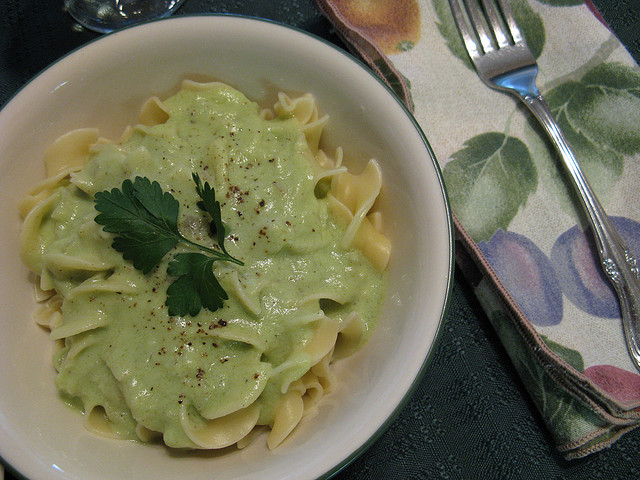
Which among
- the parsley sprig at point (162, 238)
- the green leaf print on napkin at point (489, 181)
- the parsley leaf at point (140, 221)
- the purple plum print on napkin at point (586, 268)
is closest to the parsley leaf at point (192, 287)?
the parsley sprig at point (162, 238)

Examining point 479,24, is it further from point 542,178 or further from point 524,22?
point 542,178

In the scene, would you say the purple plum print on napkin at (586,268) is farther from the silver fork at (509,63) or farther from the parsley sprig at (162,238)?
the parsley sprig at (162,238)

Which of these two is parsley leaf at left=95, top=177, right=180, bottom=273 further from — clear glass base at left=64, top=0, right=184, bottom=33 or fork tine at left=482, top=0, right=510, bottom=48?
fork tine at left=482, top=0, right=510, bottom=48

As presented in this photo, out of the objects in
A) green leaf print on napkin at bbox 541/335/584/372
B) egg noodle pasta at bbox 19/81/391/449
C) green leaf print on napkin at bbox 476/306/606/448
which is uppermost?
egg noodle pasta at bbox 19/81/391/449

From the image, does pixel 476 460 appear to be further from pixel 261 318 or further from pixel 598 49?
pixel 598 49

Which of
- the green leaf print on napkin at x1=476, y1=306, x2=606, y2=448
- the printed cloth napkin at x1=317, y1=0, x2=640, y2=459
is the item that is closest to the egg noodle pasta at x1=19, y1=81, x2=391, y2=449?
the printed cloth napkin at x1=317, y1=0, x2=640, y2=459
